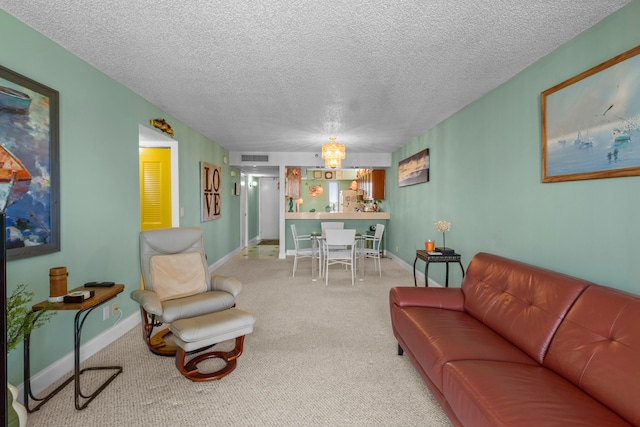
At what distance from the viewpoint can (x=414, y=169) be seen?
5.41 m

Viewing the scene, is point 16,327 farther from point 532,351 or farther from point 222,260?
point 222,260

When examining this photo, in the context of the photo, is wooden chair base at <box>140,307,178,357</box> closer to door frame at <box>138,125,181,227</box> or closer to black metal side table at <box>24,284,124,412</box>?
black metal side table at <box>24,284,124,412</box>

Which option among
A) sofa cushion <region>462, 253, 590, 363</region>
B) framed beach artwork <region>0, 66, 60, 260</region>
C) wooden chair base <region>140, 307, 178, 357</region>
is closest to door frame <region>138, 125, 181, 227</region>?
wooden chair base <region>140, 307, 178, 357</region>

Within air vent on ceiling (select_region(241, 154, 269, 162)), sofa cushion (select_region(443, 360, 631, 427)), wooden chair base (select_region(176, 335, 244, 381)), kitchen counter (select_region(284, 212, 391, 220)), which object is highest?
air vent on ceiling (select_region(241, 154, 269, 162))

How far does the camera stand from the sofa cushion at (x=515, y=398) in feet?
3.79

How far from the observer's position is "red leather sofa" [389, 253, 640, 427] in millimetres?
1216

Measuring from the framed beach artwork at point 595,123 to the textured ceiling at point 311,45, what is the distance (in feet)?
1.22

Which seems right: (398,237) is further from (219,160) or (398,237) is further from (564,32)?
(564,32)

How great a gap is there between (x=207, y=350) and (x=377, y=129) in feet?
12.3

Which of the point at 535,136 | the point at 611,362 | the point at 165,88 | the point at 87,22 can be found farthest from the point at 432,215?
the point at 87,22

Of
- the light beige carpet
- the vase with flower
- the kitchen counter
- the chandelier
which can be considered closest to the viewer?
the light beige carpet

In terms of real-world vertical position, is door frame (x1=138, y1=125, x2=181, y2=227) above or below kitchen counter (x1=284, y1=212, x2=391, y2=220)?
above

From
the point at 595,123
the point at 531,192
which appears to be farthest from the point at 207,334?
the point at 595,123

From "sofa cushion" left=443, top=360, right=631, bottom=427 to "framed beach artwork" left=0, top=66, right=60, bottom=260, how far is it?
263cm
